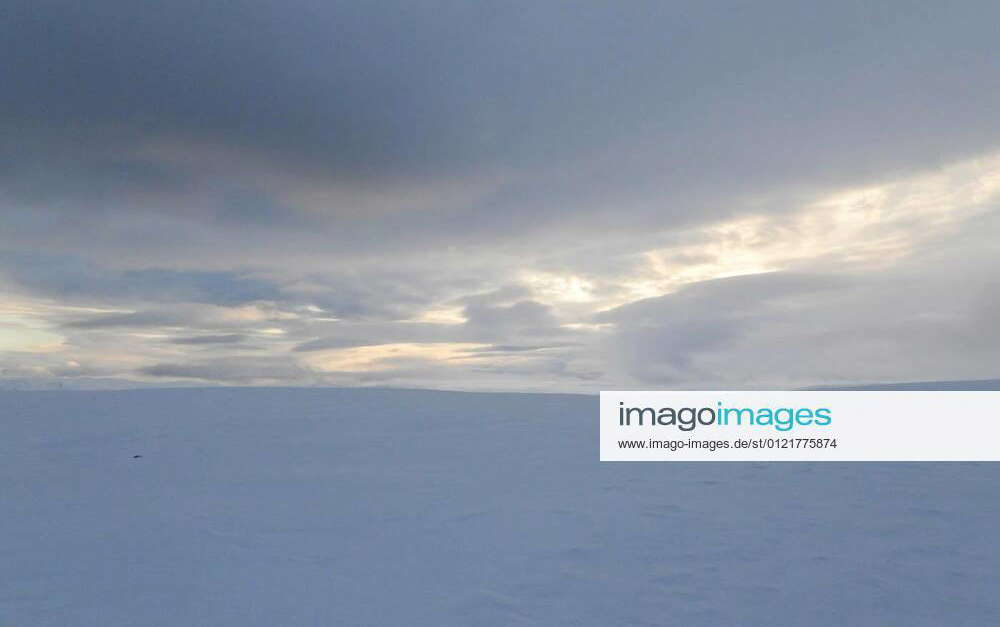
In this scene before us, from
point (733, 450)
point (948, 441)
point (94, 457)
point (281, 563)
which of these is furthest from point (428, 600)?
point (948, 441)

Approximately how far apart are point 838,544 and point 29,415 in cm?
1545

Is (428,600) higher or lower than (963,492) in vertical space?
lower

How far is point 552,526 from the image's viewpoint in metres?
7.44

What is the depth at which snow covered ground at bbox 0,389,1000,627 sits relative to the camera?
5.47 metres

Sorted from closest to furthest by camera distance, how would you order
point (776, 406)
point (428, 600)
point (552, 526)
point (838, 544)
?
point (428, 600), point (838, 544), point (552, 526), point (776, 406)

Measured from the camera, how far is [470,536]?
7125 millimetres

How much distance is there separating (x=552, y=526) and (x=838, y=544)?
9.39 ft

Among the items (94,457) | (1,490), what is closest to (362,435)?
(94,457)

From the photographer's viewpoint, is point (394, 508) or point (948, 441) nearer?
point (394, 508)

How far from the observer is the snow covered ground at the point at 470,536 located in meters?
5.47

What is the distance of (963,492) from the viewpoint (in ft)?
27.5

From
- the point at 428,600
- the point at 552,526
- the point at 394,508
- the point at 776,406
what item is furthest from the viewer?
the point at 776,406

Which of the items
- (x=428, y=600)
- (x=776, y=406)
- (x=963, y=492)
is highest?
(x=776, y=406)

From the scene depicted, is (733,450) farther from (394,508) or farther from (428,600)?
(428,600)
